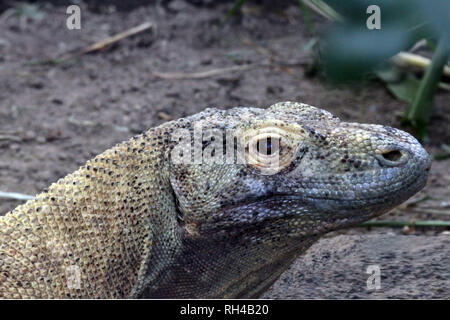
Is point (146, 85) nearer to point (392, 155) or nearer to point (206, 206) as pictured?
point (206, 206)

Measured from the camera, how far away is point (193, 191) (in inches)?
109

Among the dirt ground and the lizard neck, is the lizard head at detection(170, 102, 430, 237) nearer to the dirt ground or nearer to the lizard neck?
the lizard neck

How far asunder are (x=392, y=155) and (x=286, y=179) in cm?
44

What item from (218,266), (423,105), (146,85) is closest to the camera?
(218,266)

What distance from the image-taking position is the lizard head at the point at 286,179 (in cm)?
273

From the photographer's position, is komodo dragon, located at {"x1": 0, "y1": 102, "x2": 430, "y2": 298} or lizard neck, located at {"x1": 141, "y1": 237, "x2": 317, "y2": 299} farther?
lizard neck, located at {"x1": 141, "y1": 237, "x2": 317, "y2": 299}

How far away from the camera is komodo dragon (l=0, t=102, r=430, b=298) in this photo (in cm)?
274

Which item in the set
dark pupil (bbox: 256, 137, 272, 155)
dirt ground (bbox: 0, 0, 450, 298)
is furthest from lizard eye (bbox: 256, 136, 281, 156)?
dirt ground (bbox: 0, 0, 450, 298)

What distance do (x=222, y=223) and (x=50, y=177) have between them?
3.07 metres

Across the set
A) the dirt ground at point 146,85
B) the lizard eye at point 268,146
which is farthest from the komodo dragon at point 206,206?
the dirt ground at point 146,85

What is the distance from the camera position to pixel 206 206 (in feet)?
9.02

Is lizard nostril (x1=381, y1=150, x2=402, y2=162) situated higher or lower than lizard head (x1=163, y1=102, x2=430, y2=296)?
higher

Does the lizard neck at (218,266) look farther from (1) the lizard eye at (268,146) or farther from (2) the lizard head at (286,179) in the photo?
(1) the lizard eye at (268,146)

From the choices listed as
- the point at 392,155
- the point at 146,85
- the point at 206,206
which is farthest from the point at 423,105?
the point at 206,206
